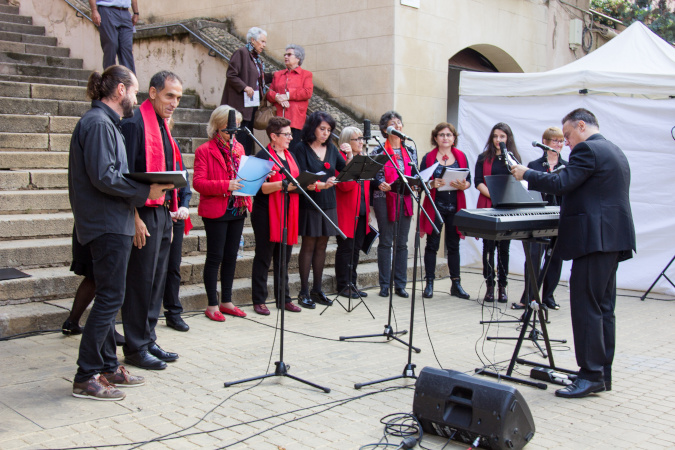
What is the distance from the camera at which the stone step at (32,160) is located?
24.2 ft

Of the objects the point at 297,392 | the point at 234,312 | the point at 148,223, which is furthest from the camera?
the point at 234,312

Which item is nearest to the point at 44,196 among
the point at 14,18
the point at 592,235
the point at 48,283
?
the point at 48,283

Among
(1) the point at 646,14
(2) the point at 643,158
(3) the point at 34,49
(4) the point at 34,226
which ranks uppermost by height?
(1) the point at 646,14

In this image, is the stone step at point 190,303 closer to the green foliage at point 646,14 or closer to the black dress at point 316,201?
the black dress at point 316,201

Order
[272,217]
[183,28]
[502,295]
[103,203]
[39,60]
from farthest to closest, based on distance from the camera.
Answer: [183,28] < [39,60] < [502,295] < [272,217] < [103,203]

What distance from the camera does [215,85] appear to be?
10414 mm

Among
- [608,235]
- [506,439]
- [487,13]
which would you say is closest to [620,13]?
[487,13]

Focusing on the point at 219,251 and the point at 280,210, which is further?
the point at 280,210

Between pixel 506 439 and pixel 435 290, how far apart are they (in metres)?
4.98

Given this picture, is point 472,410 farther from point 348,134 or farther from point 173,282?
point 348,134

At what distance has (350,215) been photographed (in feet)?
25.0

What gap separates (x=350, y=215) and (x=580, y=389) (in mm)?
3493

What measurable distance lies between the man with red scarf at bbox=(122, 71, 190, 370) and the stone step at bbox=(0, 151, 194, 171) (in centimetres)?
317

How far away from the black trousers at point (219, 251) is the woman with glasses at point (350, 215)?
56.6 inches
